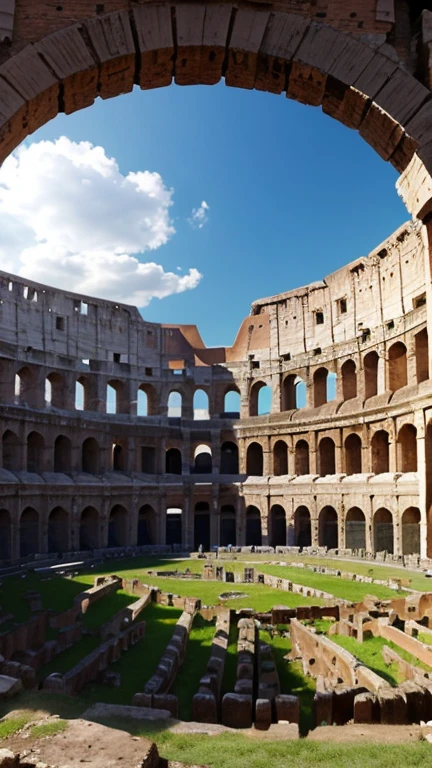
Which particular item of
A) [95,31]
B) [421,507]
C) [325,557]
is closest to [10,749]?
[95,31]

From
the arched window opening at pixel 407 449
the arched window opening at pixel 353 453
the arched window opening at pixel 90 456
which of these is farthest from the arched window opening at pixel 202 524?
the arched window opening at pixel 407 449

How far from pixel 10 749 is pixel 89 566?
23.9 meters

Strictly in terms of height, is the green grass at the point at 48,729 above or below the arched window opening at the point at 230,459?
below

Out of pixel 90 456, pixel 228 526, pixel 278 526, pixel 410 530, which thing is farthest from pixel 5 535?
pixel 410 530

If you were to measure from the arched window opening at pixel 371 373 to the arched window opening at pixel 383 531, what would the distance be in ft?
21.6

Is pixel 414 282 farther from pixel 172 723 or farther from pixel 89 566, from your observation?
pixel 172 723

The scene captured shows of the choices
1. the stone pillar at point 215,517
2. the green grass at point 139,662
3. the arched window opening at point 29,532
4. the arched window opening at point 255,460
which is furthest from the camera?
the arched window opening at point 255,460

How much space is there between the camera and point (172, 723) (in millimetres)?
6332

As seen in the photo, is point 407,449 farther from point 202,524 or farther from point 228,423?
point 202,524

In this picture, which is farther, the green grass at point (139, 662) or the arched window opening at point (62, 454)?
the arched window opening at point (62, 454)

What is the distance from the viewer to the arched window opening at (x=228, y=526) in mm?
38000

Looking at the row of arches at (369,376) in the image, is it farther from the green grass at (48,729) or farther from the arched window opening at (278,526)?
the green grass at (48,729)

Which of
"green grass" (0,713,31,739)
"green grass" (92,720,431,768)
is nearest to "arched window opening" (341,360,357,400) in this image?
"green grass" (92,720,431,768)

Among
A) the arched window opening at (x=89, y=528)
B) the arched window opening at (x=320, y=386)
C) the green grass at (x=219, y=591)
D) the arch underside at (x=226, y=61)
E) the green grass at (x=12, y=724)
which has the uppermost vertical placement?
the arched window opening at (x=320, y=386)
